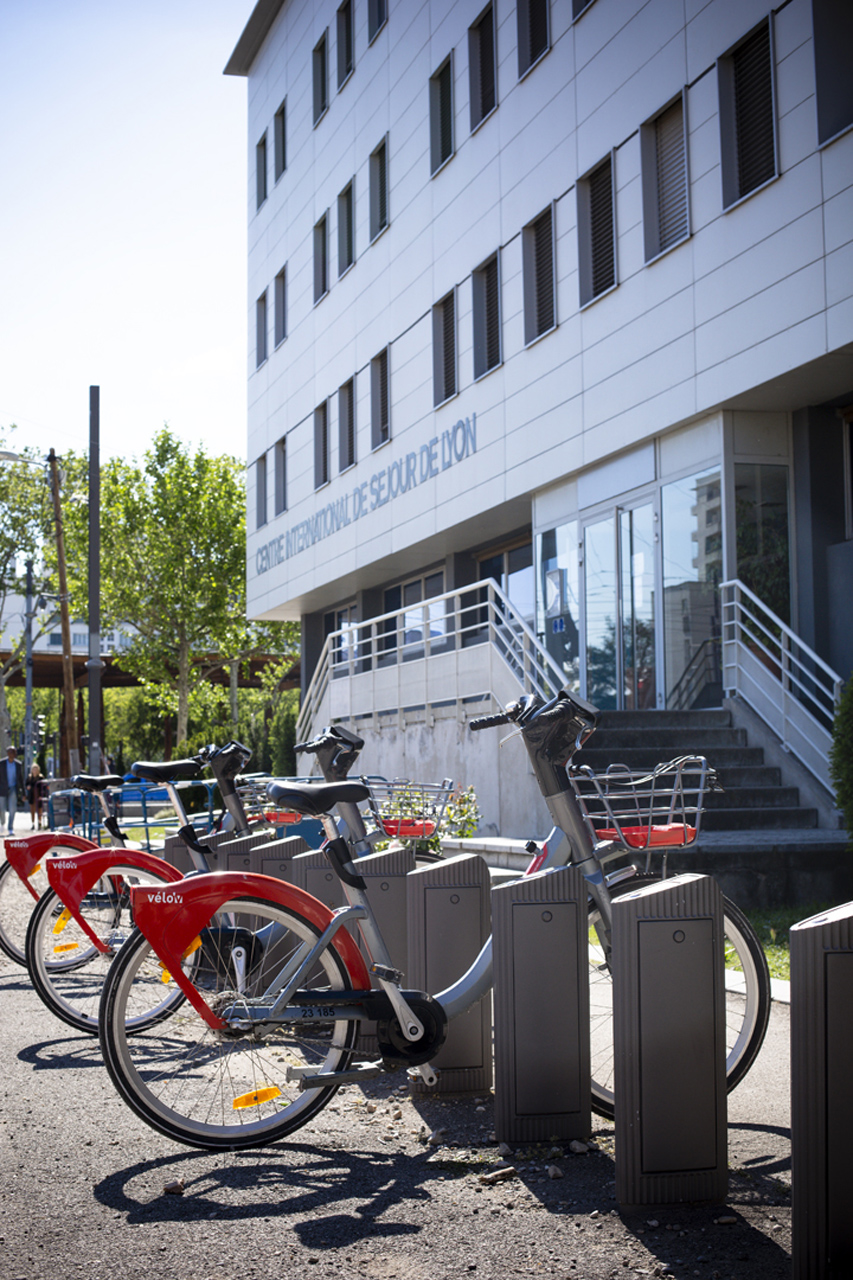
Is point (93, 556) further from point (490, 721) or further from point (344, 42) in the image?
point (490, 721)

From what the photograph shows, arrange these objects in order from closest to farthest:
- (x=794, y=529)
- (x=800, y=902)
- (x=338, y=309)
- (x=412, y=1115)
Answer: (x=412, y=1115) → (x=800, y=902) → (x=794, y=529) → (x=338, y=309)

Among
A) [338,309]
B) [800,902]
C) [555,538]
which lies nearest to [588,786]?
[800,902]

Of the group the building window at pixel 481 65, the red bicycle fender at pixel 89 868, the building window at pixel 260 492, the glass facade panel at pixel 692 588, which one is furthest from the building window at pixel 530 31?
the red bicycle fender at pixel 89 868

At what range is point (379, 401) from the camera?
2412 cm

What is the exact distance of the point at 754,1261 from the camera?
127 inches

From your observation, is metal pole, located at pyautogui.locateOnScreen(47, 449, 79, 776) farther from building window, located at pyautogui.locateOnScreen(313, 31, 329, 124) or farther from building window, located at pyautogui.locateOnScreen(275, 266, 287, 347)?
building window, located at pyautogui.locateOnScreen(313, 31, 329, 124)

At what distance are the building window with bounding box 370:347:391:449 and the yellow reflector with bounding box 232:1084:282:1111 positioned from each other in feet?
66.2

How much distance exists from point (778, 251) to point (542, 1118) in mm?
10668

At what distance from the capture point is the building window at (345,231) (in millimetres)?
25666

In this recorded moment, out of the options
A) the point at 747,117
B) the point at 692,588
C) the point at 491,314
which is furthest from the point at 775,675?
the point at 491,314

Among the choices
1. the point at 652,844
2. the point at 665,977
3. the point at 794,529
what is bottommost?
the point at 665,977

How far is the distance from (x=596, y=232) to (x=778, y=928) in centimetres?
1093

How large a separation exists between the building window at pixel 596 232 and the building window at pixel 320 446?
1132 cm

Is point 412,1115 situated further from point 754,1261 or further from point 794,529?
point 794,529
